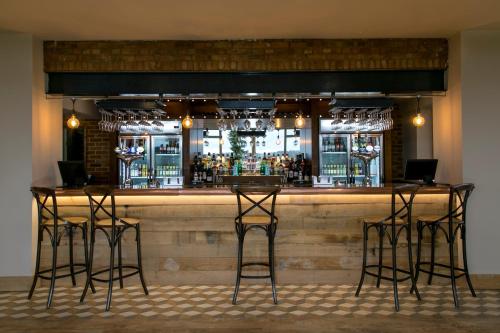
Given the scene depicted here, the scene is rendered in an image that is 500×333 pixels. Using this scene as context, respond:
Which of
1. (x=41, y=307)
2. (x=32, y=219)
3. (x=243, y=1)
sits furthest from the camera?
(x=32, y=219)

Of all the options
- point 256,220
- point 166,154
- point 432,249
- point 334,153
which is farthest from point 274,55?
point 166,154

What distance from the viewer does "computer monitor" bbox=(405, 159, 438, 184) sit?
19.2 ft

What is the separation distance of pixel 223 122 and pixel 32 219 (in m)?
3.04

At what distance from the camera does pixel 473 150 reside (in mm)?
5543

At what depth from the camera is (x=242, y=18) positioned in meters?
4.99

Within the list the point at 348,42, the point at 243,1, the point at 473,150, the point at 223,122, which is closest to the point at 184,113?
the point at 223,122

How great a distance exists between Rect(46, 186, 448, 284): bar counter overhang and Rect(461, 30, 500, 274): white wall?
43cm

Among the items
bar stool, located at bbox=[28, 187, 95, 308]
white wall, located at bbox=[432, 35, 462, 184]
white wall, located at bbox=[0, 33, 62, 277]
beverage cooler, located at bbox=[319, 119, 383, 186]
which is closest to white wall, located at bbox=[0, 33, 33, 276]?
white wall, located at bbox=[0, 33, 62, 277]

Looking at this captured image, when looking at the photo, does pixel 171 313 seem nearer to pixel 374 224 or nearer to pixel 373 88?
pixel 374 224

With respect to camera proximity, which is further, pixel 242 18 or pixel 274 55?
pixel 274 55

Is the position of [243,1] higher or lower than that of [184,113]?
higher

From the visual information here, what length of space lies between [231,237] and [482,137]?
316 centimetres

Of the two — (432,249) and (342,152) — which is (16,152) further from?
(342,152)

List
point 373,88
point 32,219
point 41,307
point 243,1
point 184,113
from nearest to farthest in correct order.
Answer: point 243,1, point 41,307, point 32,219, point 373,88, point 184,113
